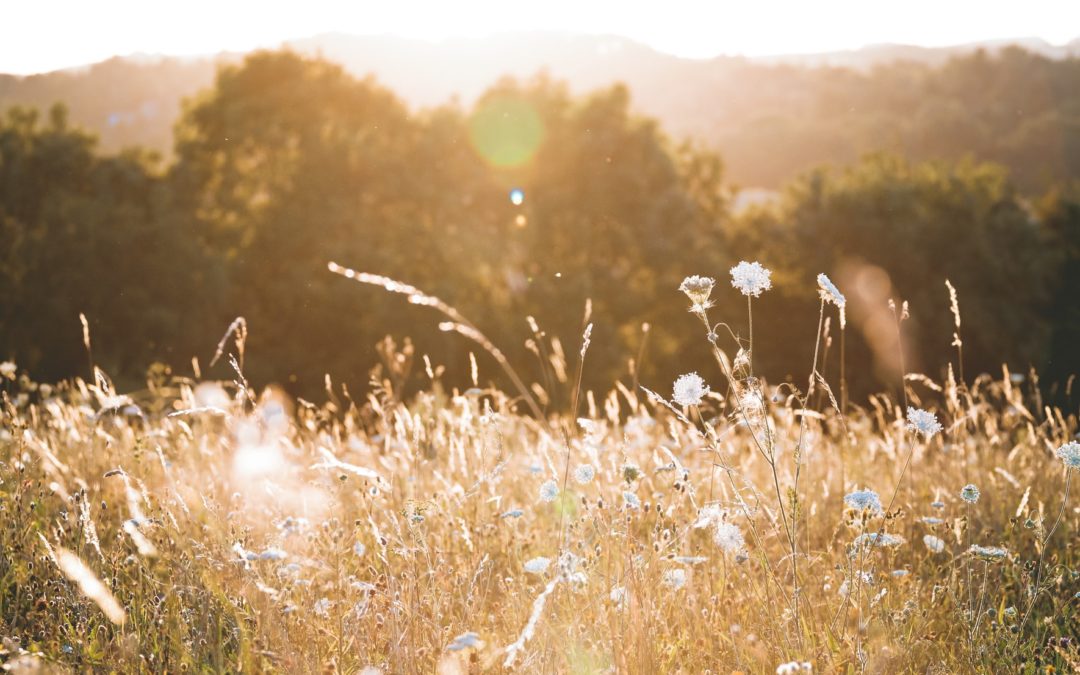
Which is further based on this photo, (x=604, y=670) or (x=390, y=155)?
(x=390, y=155)

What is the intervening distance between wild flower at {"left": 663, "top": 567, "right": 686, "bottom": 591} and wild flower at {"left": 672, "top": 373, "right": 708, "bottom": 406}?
64 cm

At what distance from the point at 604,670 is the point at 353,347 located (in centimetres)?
1745

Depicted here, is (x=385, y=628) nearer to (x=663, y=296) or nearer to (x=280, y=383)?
(x=280, y=383)

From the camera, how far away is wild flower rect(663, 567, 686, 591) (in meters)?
2.67

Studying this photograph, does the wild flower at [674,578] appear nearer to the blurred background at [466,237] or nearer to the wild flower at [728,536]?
the wild flower at [728,536]

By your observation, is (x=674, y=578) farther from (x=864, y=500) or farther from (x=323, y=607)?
(x=323, y=607)

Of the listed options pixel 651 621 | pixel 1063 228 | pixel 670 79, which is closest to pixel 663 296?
pixel 1063 228

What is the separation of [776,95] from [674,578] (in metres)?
106

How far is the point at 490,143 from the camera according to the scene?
74.1 feet

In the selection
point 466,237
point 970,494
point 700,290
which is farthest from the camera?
point 466,237

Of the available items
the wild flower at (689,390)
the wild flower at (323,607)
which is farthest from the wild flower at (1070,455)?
the wild flower at (323,607)

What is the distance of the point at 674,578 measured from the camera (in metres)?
2.71

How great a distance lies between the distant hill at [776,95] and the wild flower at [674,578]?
2179cm

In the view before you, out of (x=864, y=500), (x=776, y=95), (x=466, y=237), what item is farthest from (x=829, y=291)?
(x=776, y=95)
